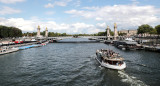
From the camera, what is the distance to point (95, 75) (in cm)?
2439

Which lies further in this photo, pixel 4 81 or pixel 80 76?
pixel 80 76

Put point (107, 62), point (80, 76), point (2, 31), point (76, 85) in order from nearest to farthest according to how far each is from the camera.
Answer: point (76, 85), point (80, 76), point (107, 62), point (2, 31)

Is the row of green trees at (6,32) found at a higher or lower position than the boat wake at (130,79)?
higher

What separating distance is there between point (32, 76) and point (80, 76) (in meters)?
9.10

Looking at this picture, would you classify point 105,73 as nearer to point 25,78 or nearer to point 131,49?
point 25,78

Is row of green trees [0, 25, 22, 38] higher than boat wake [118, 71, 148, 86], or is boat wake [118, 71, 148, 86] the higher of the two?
row of green trees [0, 25, 22, 38]

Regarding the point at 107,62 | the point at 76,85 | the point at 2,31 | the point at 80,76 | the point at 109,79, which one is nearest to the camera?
the point at 76,85

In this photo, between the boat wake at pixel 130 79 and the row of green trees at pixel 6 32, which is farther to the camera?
the row of green trees at pixel 6 32

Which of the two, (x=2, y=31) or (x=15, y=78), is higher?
(x=2, y=31)

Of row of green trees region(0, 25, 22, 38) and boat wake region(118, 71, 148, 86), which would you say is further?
row of green trees region(0, 25, 22, 38)

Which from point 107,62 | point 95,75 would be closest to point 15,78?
point 95,75

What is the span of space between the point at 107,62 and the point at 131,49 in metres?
41.4

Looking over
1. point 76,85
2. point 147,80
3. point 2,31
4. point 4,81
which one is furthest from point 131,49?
point 2,31

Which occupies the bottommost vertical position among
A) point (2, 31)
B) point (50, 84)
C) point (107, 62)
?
point (50, 84)
